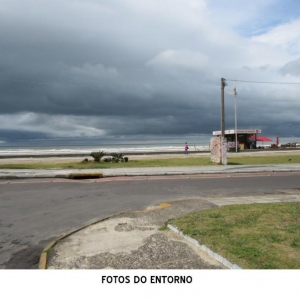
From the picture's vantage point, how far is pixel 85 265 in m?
4.98

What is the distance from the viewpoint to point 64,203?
10484mm

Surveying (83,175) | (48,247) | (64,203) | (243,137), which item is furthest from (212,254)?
(243,137)

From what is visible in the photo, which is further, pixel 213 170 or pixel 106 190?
pixel 213 170

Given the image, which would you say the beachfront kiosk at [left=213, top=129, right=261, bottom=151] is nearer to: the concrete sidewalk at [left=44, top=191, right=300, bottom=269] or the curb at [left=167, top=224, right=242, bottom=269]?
the concrete sidewalk at [left=44, top=191, right=300, bottom=269]

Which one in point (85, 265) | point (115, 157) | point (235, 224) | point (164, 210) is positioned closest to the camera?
point (85, 265)

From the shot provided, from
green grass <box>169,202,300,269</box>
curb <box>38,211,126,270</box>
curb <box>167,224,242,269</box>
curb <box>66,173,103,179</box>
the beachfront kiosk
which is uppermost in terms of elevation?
the beachfront kiosk

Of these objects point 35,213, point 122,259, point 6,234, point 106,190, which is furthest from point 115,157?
point 122,259

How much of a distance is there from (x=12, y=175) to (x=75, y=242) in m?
13.0

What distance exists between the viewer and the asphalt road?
637 cm

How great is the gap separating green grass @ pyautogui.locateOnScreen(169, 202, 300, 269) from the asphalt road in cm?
252

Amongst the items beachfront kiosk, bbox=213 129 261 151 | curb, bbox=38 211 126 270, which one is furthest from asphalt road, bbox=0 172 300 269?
beachfront kiosk, bbox=213 129 261 151

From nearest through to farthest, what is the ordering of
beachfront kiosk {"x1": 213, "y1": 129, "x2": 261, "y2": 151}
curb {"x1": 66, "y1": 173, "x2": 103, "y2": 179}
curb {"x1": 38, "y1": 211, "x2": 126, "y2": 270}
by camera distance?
curb {"x1": 38, "y1": 211, "x2": 126, "y2": 270}, curb {"x1": 66, "y1": 173, "x2": 103, "y2": 179}, beachfront kiosk {"x1": 213, "y1": 129, "x2": 261, "y2": 151}

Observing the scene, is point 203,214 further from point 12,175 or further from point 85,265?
point 12,175

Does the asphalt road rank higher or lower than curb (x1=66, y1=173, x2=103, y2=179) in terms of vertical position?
lower
